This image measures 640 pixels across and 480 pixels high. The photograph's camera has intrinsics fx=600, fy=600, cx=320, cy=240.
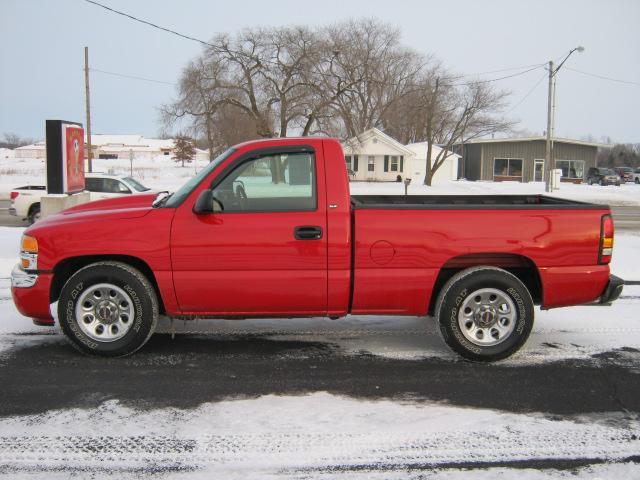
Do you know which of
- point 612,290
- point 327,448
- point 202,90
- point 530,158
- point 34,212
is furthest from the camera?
point 530,158

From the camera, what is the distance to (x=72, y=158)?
1155 centimetres

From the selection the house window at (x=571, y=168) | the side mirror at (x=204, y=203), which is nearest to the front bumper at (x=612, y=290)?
the side mirror at (x=204, y=203)

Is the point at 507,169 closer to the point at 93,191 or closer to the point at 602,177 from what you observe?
the point at 602,177

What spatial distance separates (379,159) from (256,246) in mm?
47917

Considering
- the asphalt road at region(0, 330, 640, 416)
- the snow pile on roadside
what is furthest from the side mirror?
the snow pile on roadside

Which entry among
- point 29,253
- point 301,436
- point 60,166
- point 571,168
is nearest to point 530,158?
point 571,168

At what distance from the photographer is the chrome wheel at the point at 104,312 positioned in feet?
16.0

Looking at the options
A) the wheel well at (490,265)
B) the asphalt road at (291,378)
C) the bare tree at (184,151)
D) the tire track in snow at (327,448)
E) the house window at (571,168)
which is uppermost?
the bare tree at (184,151)

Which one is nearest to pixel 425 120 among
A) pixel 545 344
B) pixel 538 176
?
pixel 538 176

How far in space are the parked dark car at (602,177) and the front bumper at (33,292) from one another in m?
50.0

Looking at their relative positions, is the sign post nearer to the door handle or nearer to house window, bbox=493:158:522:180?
the door handle

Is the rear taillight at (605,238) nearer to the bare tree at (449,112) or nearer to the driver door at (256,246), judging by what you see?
the driver door at (256,246)

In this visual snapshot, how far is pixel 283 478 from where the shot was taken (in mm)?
3184

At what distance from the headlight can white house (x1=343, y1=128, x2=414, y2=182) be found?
4669 cm
